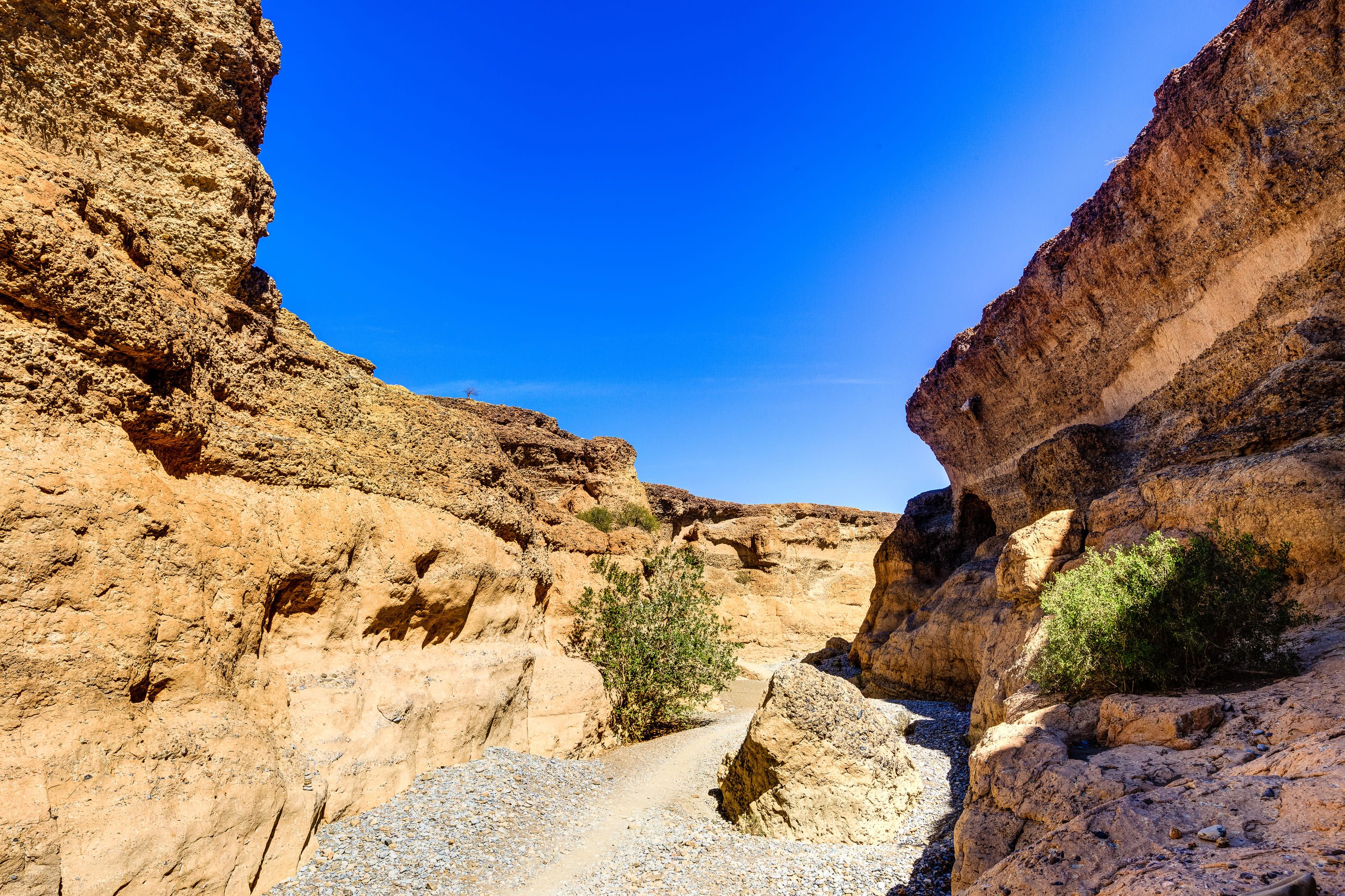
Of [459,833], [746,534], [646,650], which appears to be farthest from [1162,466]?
[746,534]

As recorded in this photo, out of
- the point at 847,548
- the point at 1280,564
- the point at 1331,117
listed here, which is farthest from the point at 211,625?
the point at 847,548

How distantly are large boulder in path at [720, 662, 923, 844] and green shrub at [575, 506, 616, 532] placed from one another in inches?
838

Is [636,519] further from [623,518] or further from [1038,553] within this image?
[1038,553]

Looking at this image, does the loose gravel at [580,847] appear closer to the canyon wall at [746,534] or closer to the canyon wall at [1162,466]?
the canyon wall at [1162,466]

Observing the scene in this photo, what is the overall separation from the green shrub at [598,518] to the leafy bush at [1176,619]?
24.6 m

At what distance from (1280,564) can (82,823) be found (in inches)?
443

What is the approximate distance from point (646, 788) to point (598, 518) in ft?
66.3

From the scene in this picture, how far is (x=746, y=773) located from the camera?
961cm

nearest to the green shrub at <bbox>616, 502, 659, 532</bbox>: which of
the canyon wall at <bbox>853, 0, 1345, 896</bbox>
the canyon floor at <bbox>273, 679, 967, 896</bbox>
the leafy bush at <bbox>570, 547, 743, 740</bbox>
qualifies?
the canyon wall at <bbox>853, 0, 1345, 896</bbox>

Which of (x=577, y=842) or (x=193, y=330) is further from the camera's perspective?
(x=577, y=842)

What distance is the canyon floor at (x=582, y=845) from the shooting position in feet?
22.9

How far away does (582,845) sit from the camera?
8648 millimetres

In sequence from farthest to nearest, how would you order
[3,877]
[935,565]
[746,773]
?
1. [935,565]
2. [746,773]
3. [3,877]

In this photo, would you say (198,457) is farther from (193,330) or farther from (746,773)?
(746,773)
